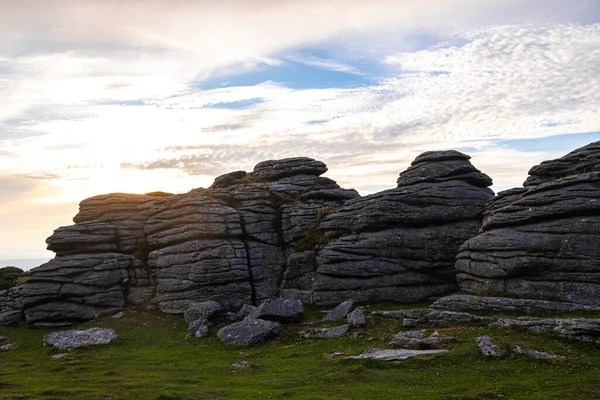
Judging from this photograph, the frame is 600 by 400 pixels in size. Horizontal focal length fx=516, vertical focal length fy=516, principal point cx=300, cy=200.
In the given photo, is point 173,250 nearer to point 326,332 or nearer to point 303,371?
point 326,332

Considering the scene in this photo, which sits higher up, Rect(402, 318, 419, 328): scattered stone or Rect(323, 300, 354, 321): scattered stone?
Rect(323, 300, 354, 321): scattered stone

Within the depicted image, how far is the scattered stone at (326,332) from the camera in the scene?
171ft

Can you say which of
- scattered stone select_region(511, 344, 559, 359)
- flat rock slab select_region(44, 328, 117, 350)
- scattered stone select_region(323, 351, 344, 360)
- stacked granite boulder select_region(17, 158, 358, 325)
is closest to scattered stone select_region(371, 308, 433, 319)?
scattered stone select_region(323, 351, 344, 360)

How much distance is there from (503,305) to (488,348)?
1273 centimetres

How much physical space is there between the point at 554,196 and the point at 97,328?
55.6 metres

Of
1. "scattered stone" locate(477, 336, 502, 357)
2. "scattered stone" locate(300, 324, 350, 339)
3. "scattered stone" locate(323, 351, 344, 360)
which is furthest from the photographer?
"scattered stone" locate(300, 324, 350, 339)

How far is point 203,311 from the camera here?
206ft

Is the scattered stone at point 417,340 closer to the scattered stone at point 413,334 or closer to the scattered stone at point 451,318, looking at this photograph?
the scattered stone at point 413,334

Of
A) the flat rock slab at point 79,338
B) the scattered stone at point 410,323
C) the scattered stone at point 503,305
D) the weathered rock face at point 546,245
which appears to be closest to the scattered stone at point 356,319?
the scattered stone at point 410,323

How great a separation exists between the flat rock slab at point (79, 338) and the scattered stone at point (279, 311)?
16960 millimetres

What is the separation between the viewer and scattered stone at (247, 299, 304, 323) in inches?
2237

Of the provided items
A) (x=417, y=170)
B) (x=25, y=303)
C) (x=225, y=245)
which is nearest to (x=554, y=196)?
(x=417, y=170)

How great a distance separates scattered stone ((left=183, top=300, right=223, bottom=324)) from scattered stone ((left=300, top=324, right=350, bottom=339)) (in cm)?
1297

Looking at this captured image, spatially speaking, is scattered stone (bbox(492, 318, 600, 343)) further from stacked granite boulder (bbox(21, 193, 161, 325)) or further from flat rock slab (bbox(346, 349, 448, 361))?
stacked granite boulder (bbox(21, 193, 161, 325))
